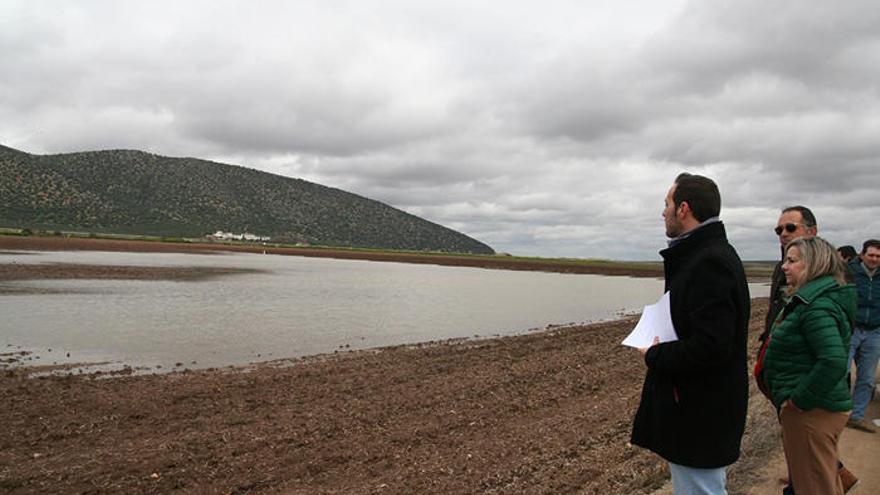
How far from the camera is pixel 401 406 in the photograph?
9.43 m

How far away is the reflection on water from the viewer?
48.7 ft

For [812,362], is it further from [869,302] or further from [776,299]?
[869,302]

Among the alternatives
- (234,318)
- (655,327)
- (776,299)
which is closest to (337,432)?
(776,299)

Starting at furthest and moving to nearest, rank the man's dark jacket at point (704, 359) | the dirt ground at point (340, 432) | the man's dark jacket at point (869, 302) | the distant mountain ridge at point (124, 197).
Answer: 1. the distant mountain ridge at point (124, 197)
2. the man's dark jacket at point (869, 302)
3. the dirt ground at point (340, 432)
4. the man's dark jacket at point (704, 359)

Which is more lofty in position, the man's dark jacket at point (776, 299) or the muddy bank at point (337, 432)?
the man's dark jacket at point (776, 299)

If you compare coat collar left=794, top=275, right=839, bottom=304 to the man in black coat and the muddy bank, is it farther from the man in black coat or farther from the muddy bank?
the muddy bank

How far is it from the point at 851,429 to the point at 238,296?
26022 mm

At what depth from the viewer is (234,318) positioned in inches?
818

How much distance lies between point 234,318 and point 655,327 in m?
19.8

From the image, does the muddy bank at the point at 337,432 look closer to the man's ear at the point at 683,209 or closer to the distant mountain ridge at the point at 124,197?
the man's ear at the point at 683,209

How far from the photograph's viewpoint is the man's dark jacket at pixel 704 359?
9.06 ft

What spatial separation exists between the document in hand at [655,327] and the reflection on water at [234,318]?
12.3 m

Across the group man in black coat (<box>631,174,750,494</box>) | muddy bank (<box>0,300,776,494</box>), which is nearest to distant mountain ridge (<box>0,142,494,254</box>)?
muddy bank (<box>0,300,776,494</box>)

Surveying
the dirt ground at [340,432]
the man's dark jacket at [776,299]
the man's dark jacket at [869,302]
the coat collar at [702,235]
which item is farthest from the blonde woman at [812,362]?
the man's dark jacket at [869,302]
